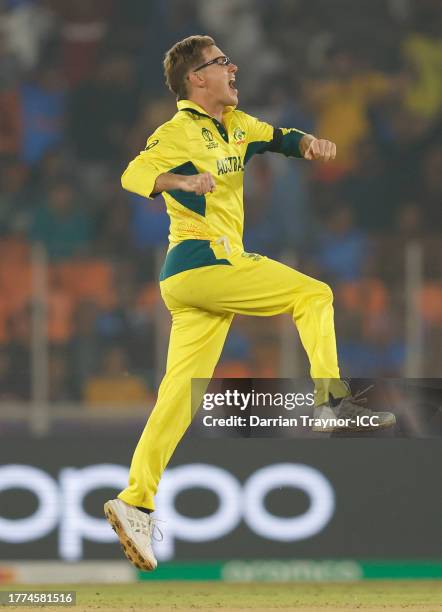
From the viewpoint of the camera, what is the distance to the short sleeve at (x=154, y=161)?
5352mm

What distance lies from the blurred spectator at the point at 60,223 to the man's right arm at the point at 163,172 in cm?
432

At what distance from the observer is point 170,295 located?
5.64m

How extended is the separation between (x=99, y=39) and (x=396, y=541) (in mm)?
5512

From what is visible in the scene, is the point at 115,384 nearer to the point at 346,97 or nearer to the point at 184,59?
the point at 184,59

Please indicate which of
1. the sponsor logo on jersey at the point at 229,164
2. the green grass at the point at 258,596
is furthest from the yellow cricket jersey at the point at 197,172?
the green grass at the point at 258,596

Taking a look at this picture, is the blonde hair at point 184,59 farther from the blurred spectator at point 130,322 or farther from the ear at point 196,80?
the blurred spectator at point 130,322

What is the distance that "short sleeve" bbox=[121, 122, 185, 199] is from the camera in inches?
211

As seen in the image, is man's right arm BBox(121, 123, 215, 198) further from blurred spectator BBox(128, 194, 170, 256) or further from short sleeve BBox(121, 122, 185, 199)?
blurred spectator BBox(128, 194, 170, 256)

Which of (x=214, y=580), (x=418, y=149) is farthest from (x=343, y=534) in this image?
(x=418, y=149)

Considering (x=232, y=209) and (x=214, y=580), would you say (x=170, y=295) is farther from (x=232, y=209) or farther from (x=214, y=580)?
(x=214, y=580)

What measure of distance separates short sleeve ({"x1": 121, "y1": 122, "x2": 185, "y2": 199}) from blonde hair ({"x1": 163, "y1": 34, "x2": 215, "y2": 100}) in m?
0.30

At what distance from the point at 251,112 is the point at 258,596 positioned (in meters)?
4.65

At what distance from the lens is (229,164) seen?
5.64 m

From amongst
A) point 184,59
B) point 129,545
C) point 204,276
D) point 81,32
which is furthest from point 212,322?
point 81,32
